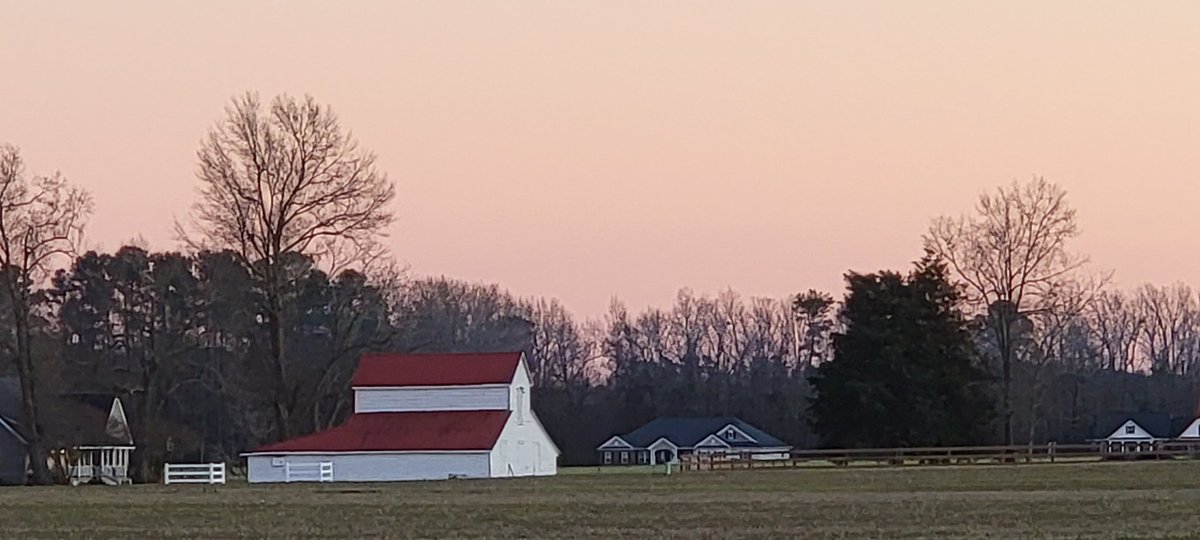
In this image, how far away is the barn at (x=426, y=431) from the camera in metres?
59.7

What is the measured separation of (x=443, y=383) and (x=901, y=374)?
60.5 feet

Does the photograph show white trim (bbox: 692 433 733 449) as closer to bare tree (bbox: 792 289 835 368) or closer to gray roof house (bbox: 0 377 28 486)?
bare tree (bbox: 792 289 835 368)

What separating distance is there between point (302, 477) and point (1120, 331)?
245ft

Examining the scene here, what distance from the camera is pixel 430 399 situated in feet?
207

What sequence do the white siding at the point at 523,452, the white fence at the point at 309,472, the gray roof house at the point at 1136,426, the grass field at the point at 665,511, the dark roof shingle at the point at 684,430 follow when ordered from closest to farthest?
the grass field at the point at 665,511 → the white fence at the point at 309,472 → the white siding at the point at 523,452 → the gray roof house at the point at 1136,426 → the dark roof shingle at the point at 684,430

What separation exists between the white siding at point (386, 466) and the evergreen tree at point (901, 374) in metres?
17.5

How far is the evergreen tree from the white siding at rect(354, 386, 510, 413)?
1532 centimetres

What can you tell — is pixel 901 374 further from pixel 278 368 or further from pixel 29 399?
pixel 29 399

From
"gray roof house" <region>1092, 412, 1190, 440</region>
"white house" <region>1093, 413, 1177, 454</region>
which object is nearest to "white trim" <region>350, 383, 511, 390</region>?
"white house" <region>1093, 413, 1177, 454</region>

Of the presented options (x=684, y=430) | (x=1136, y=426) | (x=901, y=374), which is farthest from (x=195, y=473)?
(x=1136, y=426)

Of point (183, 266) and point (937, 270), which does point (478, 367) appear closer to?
point (937, 270)

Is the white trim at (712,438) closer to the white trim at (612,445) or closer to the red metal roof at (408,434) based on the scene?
the white trim at (612,445)

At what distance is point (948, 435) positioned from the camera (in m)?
70.9

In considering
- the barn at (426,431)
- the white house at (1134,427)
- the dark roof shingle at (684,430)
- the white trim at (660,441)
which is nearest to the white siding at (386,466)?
the barn at (426,431)
